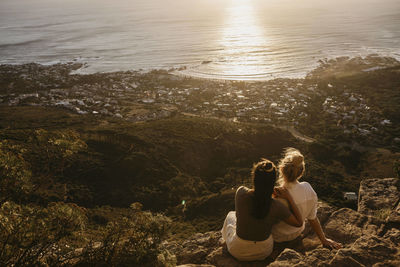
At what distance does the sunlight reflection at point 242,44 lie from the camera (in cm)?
7519

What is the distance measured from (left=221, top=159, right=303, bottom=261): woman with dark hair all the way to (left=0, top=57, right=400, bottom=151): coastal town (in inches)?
1545

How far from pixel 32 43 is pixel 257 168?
13675cm

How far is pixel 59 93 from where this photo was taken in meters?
60.2

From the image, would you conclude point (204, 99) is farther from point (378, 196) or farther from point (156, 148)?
point (378, 196)

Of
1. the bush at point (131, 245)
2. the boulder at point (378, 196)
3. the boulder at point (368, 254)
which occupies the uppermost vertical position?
the boulder at point (368, 254)

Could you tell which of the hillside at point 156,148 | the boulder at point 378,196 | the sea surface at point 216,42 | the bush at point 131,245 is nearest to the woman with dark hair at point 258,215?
the bush at point 131,245

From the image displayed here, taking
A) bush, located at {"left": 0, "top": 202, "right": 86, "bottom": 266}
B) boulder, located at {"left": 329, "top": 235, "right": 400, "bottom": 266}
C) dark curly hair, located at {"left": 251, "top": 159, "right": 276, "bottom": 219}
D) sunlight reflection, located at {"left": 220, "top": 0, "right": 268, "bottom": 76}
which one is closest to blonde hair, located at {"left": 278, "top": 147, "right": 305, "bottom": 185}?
dark curly hair, located at {"left": 251, "top": 159, "right": 276, "bottom": 219}

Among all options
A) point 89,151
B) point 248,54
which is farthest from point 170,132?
point 248,54

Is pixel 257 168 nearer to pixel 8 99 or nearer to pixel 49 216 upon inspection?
pixel 49 216

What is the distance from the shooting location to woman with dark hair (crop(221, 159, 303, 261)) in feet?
13.8

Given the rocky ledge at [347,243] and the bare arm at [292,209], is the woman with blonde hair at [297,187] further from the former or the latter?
the rocky ledge at [347,243]

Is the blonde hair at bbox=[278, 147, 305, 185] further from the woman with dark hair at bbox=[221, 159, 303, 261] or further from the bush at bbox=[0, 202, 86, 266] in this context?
the bush at bbox=[0, 202, 86, 266]

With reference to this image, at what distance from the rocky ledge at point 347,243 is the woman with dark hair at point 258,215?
0.35 m

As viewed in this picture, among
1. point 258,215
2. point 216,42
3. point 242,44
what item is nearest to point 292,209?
point 258,215
